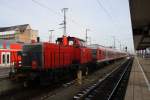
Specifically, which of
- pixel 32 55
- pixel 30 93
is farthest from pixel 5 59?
pixel 30 93

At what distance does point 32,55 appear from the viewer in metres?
14.3

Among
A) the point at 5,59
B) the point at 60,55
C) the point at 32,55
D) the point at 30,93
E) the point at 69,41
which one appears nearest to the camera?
the point at 30,93

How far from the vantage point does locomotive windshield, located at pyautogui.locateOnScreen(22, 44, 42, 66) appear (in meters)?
14.2

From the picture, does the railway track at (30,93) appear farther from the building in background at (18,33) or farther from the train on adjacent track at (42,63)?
the building in background at (18,33)

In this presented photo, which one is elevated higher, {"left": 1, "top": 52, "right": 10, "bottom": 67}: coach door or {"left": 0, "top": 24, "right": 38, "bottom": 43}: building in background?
{"left": 0, "top": 24, "right": 38, "bottom": 43}: building in background

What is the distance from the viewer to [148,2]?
1473cm

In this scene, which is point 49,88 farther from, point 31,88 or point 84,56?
point 84,56

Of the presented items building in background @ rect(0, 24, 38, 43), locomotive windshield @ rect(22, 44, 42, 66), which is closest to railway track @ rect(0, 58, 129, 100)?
locomotive windshield @ rect(22, 44, 42, 66)

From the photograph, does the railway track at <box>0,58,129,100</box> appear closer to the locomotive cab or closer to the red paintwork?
the red paintwork

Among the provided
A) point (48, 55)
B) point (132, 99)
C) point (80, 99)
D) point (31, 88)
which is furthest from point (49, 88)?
point (132, 99)

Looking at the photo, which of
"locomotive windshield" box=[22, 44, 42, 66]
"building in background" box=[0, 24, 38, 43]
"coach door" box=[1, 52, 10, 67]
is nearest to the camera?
"locomotive windshield" box=[22, 44, 42, 66]

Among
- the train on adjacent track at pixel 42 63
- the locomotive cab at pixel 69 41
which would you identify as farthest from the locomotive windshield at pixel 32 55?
the locomotive cab at pixel 69 41

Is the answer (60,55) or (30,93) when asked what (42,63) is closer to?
(30,93)

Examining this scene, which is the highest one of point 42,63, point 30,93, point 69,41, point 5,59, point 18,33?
point 18,33
